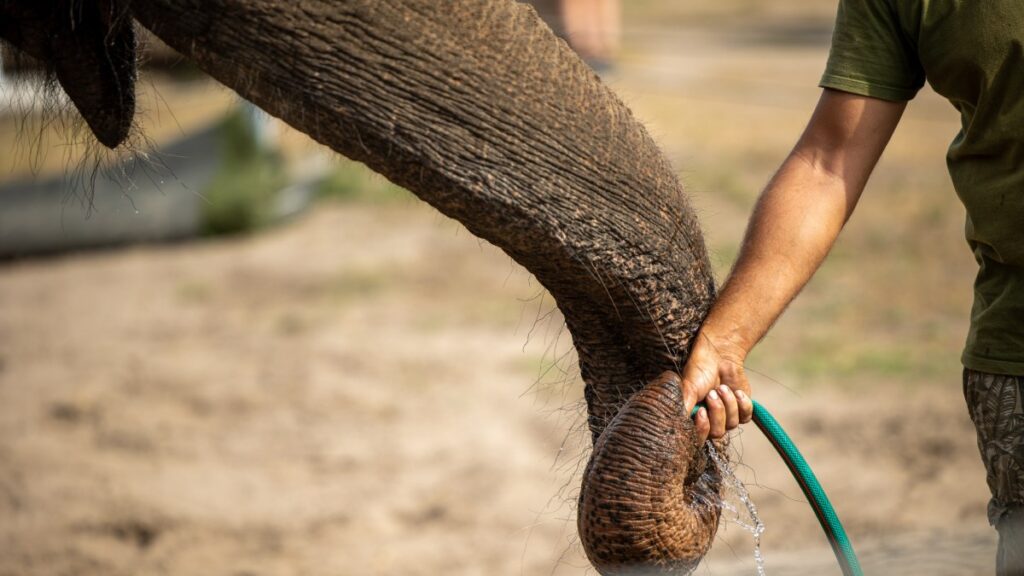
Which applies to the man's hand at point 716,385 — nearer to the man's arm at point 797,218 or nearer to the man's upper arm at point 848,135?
the man's arm at point 797,218

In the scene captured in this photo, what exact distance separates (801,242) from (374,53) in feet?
2.56

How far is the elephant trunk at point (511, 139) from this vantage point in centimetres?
164

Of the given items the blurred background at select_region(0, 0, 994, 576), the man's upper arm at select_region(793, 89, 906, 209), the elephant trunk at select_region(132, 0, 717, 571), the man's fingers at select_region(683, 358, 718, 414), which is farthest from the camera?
the blurred background at select_region(0, 0, 994, 576)

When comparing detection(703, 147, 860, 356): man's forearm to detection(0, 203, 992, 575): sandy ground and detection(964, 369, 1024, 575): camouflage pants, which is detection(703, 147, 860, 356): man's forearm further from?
detection(0, 203, 992, 575): sandy ground

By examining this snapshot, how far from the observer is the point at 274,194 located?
874 cm

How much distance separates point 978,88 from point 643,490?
85 centimetres

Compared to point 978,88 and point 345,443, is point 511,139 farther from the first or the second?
point 345,443

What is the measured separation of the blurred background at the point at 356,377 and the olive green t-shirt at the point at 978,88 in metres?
0.39

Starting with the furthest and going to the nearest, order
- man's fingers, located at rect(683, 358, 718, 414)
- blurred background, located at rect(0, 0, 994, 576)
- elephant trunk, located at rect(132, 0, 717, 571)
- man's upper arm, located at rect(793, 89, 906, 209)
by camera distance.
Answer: blurred background, located at rect(0, 0, 994, 576) → man's upper arm, located at rect(793, 89, 906, 209) → man's fingers, located at rect(683, 358, 718, 414) → elephant trunk, located at rect(132, 0, 717, 571)

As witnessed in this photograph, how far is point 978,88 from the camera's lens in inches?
73.1

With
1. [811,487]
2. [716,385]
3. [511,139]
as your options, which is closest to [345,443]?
[811,487]

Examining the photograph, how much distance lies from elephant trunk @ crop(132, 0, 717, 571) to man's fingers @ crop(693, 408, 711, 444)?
1.4 inches

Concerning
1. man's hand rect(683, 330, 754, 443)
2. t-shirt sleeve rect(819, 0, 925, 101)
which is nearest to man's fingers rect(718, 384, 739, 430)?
man's hand rect(683, 330, 754, 443)

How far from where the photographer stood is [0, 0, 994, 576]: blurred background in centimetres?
395
